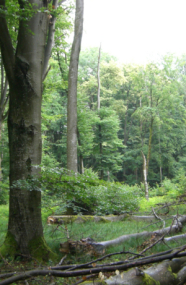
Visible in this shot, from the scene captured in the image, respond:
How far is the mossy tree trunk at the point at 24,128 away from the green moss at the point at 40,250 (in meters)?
0.02

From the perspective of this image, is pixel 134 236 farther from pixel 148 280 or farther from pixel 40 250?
pixel 148 280

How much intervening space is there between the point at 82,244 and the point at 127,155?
3422 cm

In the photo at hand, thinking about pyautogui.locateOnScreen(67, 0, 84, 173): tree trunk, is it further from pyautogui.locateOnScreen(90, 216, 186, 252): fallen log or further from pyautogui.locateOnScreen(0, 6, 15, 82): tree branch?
pyautogui.locateOnScreen(0, 6, 15, 82): tree branch

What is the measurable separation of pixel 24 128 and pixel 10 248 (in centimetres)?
235

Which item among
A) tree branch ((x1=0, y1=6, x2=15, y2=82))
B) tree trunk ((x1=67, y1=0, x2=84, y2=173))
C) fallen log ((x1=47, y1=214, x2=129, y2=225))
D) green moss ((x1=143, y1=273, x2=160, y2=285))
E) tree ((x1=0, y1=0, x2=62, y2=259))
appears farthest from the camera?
tree trunk ((x1=67, y1=0, x2=84, y2=173))

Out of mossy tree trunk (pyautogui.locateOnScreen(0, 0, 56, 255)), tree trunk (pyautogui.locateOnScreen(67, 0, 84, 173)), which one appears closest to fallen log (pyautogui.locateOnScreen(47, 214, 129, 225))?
tree trunk (pyautogui.locateOnScreen(67, 0, 84, 173))

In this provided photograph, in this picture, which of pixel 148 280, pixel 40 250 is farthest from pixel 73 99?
pixel 148 280

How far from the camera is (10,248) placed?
4684mm

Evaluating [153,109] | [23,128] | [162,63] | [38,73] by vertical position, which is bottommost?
[23,128]

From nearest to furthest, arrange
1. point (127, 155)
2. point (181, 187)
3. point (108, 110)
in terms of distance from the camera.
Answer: point (181, 187), point (108, 110), point (127, 155)

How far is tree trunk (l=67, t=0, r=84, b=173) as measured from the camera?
35.4 ft

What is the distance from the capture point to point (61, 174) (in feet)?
15.5

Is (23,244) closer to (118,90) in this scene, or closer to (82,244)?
(82,244)

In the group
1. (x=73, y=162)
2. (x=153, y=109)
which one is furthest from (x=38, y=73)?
(x=153, y=109)
